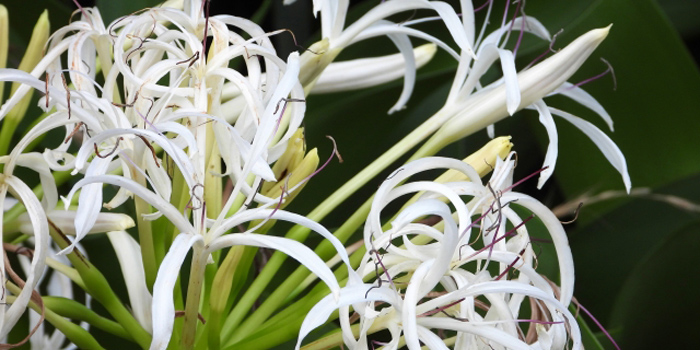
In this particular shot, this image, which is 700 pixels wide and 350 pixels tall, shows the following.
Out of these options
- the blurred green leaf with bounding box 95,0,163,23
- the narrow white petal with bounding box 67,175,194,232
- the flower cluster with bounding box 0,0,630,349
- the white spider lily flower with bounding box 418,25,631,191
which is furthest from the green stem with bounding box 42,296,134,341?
the blurred green leaf with bounding box 95,0,163,23

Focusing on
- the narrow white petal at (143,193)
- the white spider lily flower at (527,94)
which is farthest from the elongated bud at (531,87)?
the narrow white petal at (143,193)

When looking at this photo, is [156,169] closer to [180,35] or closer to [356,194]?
[180,35]

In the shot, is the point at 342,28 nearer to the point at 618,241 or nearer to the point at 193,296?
the point at 193,296

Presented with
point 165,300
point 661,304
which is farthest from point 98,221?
point 661,304

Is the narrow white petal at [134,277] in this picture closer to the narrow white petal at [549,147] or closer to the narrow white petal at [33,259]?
the narrow white petal at [33,259]

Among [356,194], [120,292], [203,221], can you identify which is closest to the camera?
[203,221]

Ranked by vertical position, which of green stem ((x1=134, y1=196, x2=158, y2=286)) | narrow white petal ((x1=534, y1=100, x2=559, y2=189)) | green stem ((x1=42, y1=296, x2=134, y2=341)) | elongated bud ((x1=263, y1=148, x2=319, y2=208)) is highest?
narrow white petal ((x1=534, y1=100, x2=559, y2=189))

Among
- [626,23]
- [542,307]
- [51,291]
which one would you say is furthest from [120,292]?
[626,23]

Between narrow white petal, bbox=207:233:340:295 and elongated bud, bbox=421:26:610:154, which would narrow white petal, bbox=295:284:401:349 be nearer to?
narrow white petal, bbox=207:233:340:295
